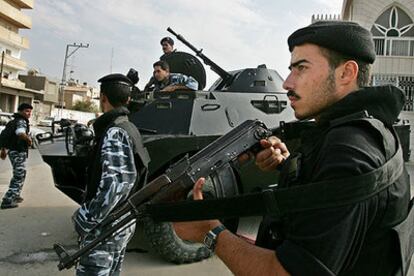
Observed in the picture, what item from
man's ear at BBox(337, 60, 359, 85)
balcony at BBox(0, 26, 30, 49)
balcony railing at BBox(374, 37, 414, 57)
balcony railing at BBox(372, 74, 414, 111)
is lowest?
man's ear at BBox(337, 60, 359, 85)

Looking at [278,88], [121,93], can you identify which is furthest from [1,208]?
[121,93]

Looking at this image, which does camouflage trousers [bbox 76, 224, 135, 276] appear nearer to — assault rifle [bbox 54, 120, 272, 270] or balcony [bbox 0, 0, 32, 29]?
assault rifle [bbox 54, 120, 272, 270]

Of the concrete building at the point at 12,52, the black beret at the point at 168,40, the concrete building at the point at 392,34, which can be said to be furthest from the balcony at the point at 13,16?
the black beret at the point at 168,40

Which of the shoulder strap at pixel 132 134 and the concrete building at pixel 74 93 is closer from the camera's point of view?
the shoulder strap at pixel 132 134

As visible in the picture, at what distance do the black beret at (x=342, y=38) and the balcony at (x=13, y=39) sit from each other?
47068 mm

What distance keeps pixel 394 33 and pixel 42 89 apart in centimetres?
3654

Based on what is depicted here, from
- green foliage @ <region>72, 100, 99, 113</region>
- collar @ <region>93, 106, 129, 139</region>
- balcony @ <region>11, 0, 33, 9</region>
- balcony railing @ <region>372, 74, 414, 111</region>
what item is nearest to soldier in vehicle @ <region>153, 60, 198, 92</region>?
collar @ <region>93, 106, 129, 139</region>

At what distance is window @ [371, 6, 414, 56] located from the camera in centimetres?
2012

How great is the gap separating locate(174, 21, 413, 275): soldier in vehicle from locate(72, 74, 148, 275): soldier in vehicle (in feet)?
3.62

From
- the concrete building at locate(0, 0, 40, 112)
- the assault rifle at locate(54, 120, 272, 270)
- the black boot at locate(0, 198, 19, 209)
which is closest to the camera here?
the assault rifle at locate(54, 120, 272, 270)

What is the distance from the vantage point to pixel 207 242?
1235 mm

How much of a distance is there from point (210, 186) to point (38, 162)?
1068cm

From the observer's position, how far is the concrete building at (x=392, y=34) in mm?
19891

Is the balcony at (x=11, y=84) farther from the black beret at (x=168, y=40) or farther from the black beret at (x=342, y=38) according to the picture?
the black beret at (x=342, y=38)
